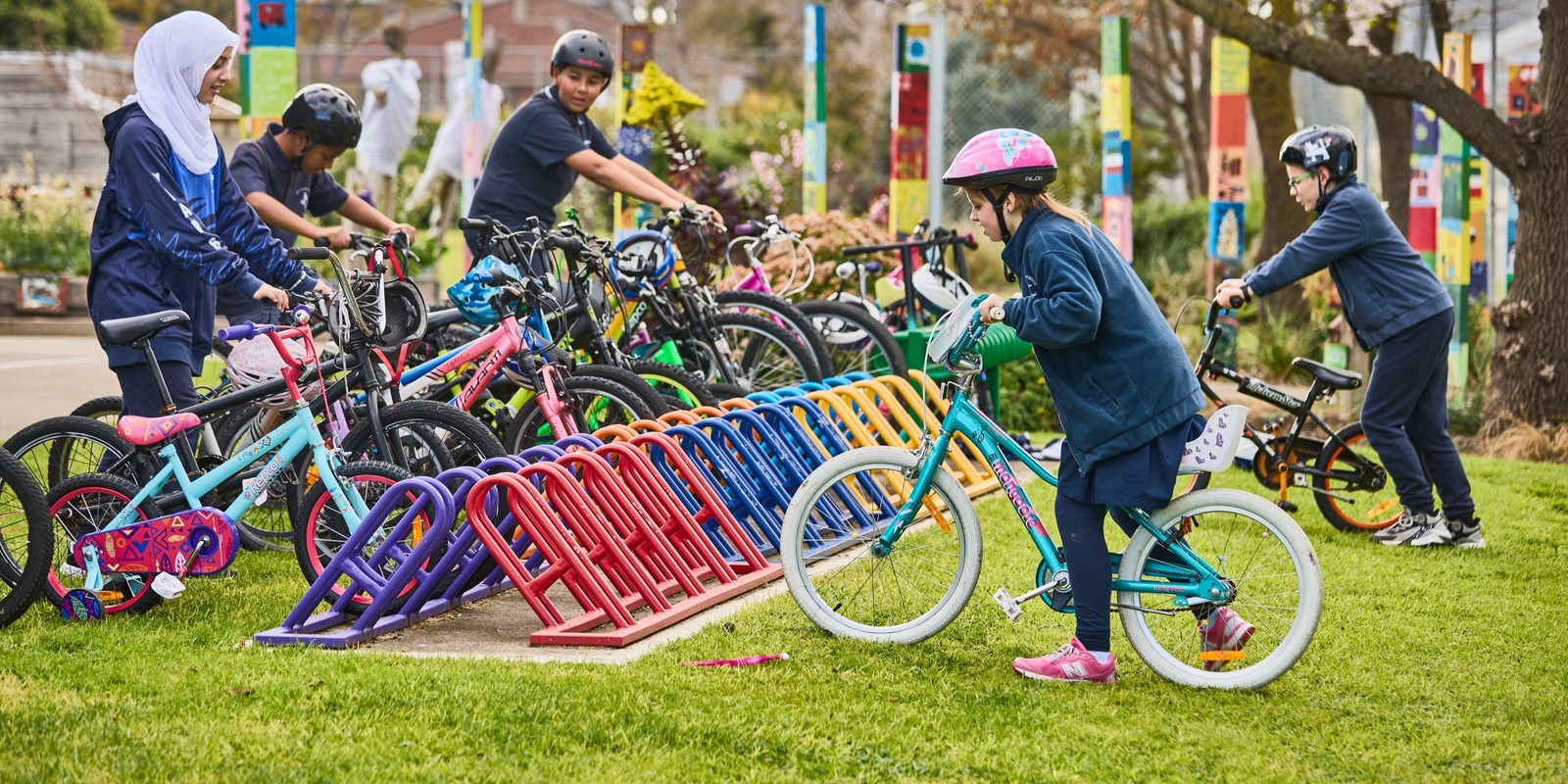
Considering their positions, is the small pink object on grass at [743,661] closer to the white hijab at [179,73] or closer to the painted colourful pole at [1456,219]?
the white hijab at [179,73]

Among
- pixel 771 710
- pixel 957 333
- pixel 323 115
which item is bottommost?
pixel 771 710

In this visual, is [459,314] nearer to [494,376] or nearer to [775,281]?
[494,376]

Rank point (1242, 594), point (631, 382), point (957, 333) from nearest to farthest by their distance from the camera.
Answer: point (1242, 594) → point (957, 333) → point (631, 382)

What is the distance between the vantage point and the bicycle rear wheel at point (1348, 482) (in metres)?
6.93

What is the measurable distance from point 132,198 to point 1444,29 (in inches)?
492

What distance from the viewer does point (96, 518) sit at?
5.27 m

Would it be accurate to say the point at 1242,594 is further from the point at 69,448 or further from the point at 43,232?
the point at 43,232

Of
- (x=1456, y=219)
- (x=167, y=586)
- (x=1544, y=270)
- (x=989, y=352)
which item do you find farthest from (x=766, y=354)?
(x=1456, y=219)

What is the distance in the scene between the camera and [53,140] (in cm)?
2730

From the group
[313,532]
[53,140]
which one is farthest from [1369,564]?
[53,140]

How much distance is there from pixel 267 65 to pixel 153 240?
16.0ft

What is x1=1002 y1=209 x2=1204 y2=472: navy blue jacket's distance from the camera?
4312 millimetres

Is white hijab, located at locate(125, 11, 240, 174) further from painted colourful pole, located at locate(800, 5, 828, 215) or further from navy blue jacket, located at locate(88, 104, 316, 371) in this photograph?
painted colourful pole, located at locate(800, 5, 828, 215)

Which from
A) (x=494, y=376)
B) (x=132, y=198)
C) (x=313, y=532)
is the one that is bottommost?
(x=313, y=532)
